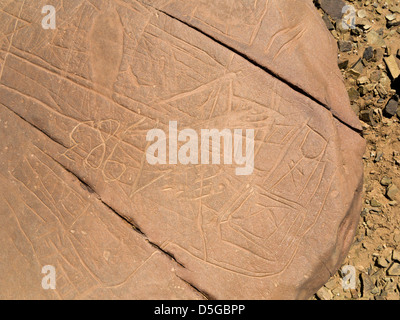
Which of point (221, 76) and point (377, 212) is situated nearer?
point (221, 76)

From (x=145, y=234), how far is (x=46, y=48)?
1372mm

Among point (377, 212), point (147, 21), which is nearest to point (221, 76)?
→ point (147, 21)

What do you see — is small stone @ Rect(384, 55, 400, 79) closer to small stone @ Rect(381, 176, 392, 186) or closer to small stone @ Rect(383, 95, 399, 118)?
Answer: small stone @ Rect(383, 95, 399, 118)

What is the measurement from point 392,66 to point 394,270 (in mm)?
1732

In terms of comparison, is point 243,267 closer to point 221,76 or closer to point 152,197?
point 152,197

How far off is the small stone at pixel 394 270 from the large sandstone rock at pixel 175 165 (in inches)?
35.7

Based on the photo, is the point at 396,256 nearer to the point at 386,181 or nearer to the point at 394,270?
the point at 394,270

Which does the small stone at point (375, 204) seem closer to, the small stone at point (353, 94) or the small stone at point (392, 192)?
the small stone at point (392, 192)

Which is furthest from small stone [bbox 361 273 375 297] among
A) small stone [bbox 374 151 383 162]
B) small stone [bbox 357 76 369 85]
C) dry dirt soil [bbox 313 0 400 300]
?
small stone [bbox 357 76 369 85]

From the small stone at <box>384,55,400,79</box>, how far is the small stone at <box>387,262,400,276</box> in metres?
1.59

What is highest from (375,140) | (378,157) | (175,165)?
(375,140)

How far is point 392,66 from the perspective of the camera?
3.12m

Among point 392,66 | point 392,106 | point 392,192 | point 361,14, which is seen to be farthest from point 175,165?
point 361,14

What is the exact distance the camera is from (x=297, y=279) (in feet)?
6.95
